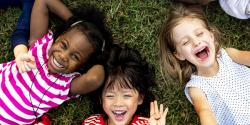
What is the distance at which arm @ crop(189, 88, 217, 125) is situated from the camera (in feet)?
9.06

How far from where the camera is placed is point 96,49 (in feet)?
9.13

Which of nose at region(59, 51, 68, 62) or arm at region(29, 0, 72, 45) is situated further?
arm at region(29, 0, 72, 45)

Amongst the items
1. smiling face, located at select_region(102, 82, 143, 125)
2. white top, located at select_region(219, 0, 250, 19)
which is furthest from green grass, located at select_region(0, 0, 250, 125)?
smiling face, located at select_region(102, 82, 143, 125)

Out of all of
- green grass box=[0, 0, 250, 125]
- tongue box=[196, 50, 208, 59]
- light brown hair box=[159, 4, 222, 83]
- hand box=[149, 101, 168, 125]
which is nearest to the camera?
hand box=[149, 101, 168, 125]

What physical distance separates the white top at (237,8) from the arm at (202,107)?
624mm

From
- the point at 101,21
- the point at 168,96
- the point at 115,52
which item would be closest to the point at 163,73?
the point at 168,96

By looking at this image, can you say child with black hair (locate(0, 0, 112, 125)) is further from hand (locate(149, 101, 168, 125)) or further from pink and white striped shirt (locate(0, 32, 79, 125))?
hand (locate(149, 101, 168, 125))

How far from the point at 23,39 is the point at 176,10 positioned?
1.09 metres

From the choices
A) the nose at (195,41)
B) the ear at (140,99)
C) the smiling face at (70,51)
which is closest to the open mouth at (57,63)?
the smiling face at (70,51)

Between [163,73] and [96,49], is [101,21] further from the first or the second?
[163,73]

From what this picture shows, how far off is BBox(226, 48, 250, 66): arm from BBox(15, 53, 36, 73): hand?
1326mm

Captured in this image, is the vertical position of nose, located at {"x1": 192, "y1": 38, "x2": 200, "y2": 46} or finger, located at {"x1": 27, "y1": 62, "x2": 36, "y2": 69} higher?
nose, located at {"x1": 192, "y1": 38, "x2": 200, "y2": 46}

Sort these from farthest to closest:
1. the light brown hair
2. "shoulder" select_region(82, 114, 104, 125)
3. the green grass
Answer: the green grass → "shoulder" select_region(82, 114, 104, 125) → the light brown hair

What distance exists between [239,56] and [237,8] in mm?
337
